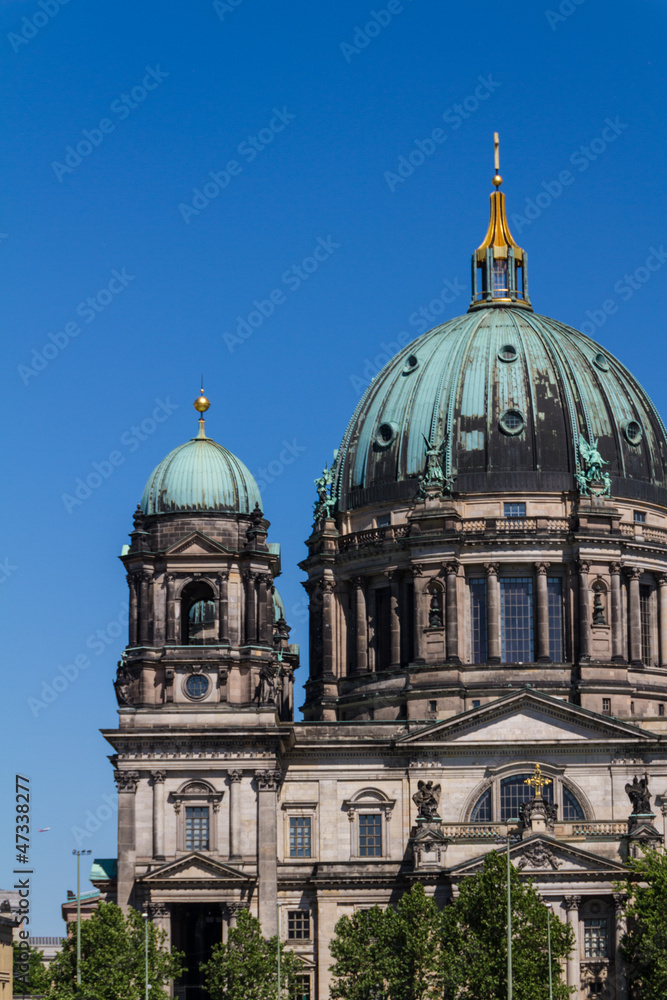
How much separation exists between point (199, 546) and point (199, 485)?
3257 millimetres

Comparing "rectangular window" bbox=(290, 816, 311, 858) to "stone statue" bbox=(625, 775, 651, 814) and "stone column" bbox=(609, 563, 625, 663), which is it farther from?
"stone column" bbox=(609, 563, 625, 663)

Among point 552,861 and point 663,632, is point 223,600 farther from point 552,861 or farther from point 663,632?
point 663,632

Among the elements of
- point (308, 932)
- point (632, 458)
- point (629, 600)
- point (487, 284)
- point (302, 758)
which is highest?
point (487, 284)

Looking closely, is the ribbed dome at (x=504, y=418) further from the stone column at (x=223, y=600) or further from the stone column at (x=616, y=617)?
the stone column at (x=223, y=600)

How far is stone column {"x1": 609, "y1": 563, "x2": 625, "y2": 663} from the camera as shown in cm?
12512

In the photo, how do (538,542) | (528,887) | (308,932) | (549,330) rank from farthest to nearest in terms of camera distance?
(549,330), (538,542), (308,932), (528,887)

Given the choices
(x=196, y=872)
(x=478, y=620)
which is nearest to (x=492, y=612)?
(x=478, y=620)

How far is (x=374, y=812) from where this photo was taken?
11869 centimetres

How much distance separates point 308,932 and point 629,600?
25225 millimetres

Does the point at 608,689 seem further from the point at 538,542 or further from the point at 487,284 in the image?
the point at 487,284

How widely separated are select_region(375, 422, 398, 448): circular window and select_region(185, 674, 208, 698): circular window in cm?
2165

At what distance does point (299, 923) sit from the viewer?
11738 centimetres

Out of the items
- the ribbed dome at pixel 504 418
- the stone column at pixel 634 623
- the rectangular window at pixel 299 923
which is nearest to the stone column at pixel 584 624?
the stone column at pixel 634 623

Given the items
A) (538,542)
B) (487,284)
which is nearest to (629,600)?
(538,542)
